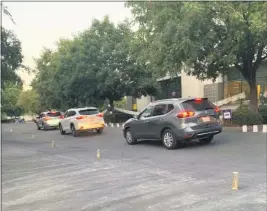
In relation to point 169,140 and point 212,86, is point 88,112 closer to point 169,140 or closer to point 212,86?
point 169,140

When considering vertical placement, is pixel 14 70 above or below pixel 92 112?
above

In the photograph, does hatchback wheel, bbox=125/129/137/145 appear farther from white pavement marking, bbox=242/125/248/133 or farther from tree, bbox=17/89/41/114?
tree, bbox=17/89/41/114

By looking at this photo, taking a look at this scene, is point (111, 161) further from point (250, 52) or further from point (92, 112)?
point (92, 112)

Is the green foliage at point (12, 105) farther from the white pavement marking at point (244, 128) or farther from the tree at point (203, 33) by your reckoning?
the white pavement marking at point (244, 128)

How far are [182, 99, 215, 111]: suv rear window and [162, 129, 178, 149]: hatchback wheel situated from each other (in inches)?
41.3

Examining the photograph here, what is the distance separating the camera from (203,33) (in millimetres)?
16375

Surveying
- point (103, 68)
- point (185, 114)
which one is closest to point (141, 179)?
point (185, 114)

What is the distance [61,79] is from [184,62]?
19612 mm

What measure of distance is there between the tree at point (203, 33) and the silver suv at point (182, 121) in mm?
3314

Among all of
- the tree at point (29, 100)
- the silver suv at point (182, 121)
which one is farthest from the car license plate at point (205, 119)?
the tree at point (29, 100)

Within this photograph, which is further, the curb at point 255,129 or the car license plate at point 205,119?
the curb at point 255,129

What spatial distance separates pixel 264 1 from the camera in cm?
1519

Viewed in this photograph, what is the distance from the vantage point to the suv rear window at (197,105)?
13484mm

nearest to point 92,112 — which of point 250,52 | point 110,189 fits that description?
point 250,52
